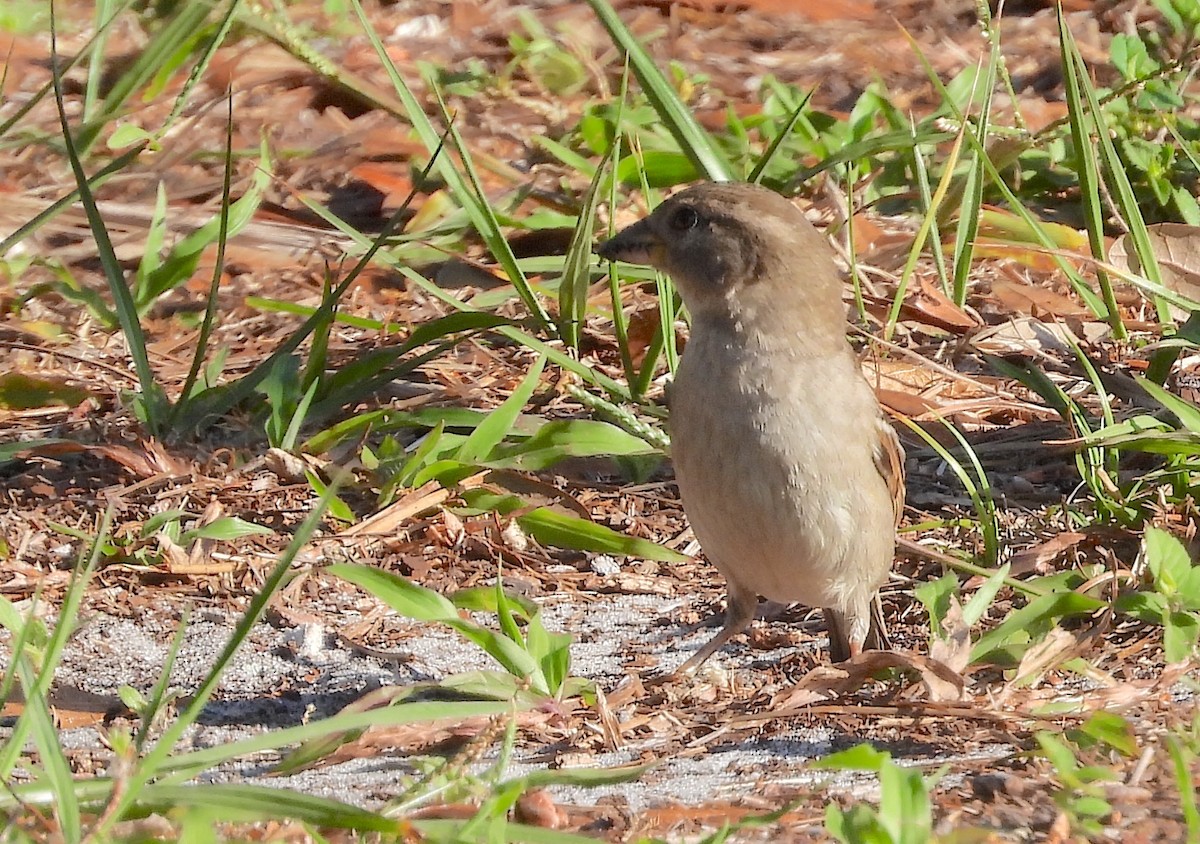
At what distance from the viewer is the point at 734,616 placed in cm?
443

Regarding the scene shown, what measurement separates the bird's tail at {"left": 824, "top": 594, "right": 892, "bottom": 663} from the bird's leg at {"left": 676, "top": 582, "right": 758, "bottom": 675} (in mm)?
204

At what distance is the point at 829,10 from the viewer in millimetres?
8352

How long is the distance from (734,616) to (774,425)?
640 mm

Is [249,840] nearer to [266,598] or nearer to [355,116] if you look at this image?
[266,598]

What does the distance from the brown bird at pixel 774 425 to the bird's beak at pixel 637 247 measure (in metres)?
0.01

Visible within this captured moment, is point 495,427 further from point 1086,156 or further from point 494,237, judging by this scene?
point 1086,156

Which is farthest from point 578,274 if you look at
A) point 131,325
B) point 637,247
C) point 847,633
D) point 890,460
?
point 847,633

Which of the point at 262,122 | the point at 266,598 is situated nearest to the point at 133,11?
the point at 262,122

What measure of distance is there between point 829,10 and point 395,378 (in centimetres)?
411

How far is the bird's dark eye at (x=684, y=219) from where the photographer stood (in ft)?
14.7

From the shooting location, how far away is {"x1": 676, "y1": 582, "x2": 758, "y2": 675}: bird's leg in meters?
4.33

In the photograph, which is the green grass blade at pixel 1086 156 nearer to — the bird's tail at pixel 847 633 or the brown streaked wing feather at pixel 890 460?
the brown streaked wing feather at pixel 890 460

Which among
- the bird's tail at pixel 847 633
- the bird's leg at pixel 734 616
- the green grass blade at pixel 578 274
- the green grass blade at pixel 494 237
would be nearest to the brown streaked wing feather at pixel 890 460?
the bird's tail at pixel 847 633

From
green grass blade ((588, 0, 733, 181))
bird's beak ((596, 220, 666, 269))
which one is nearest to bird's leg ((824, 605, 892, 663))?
bird's beak ((596, 220, 666, 269))
